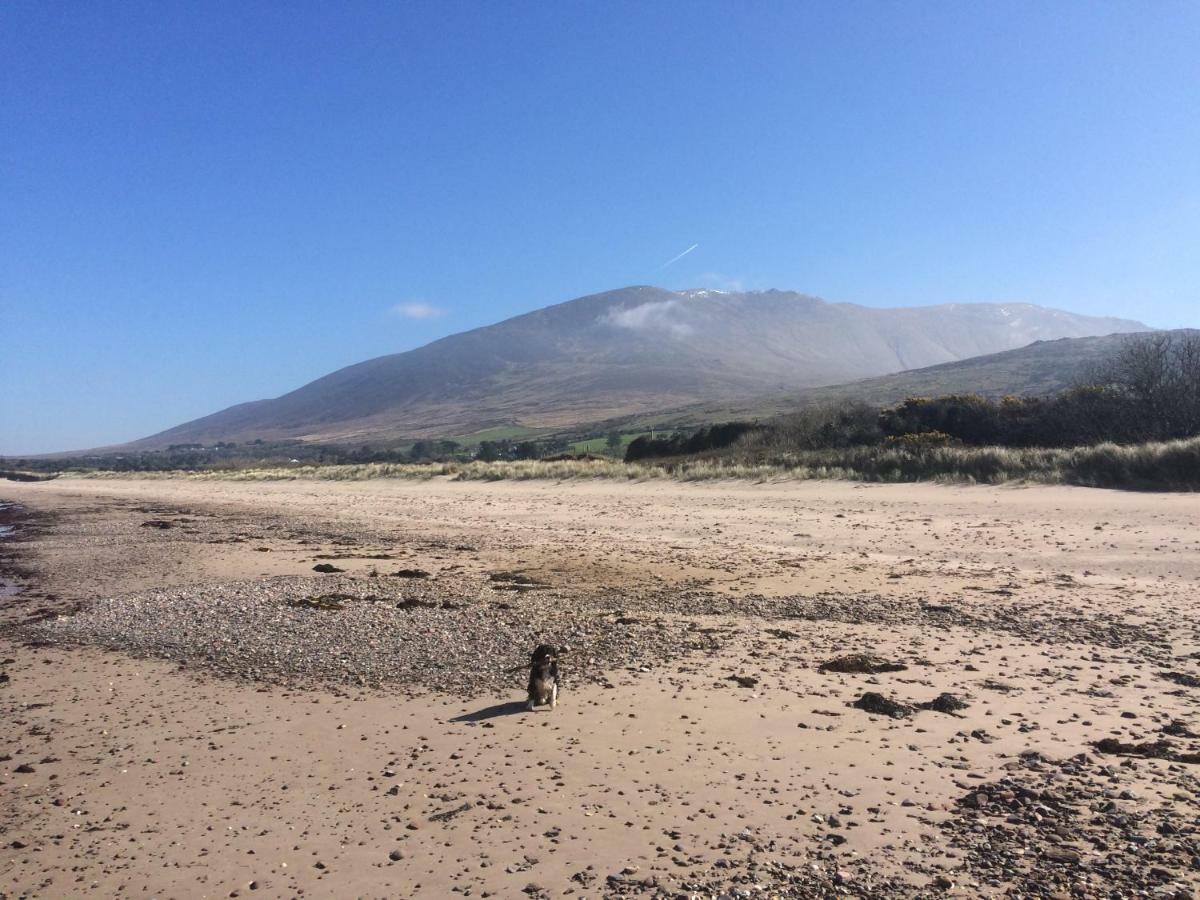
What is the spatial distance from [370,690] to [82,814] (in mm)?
2445

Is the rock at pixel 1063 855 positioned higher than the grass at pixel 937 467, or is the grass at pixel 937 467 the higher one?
the grass at pixel 937 467

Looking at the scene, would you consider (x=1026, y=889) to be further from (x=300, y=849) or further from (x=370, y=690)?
(x=370, y=690)

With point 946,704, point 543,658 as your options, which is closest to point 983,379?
point 946,704

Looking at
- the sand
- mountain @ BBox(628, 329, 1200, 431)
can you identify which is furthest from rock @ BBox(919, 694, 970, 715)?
mountain @ BBox(628, 329, 1200, 431)

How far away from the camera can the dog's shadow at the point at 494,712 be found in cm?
646

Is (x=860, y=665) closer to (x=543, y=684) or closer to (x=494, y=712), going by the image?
(x=543, y=684)

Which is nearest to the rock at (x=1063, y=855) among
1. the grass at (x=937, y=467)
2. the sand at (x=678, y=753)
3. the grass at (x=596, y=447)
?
the sand at (x=678, y=753)

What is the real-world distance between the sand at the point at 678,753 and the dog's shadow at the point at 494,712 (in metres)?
0.04

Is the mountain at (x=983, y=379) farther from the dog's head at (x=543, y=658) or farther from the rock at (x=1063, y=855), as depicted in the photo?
the rock at (x=1063, y=855)

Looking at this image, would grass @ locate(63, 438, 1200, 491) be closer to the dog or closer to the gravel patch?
the gravel patch

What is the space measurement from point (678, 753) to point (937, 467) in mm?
18122

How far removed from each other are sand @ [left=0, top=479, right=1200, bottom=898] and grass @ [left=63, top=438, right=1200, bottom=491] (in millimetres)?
6284

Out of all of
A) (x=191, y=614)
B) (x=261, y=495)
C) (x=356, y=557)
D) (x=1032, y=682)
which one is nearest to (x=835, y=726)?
(x=1032, y=682)

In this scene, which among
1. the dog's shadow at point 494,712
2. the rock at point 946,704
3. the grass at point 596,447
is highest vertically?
the grass at point 596,447
